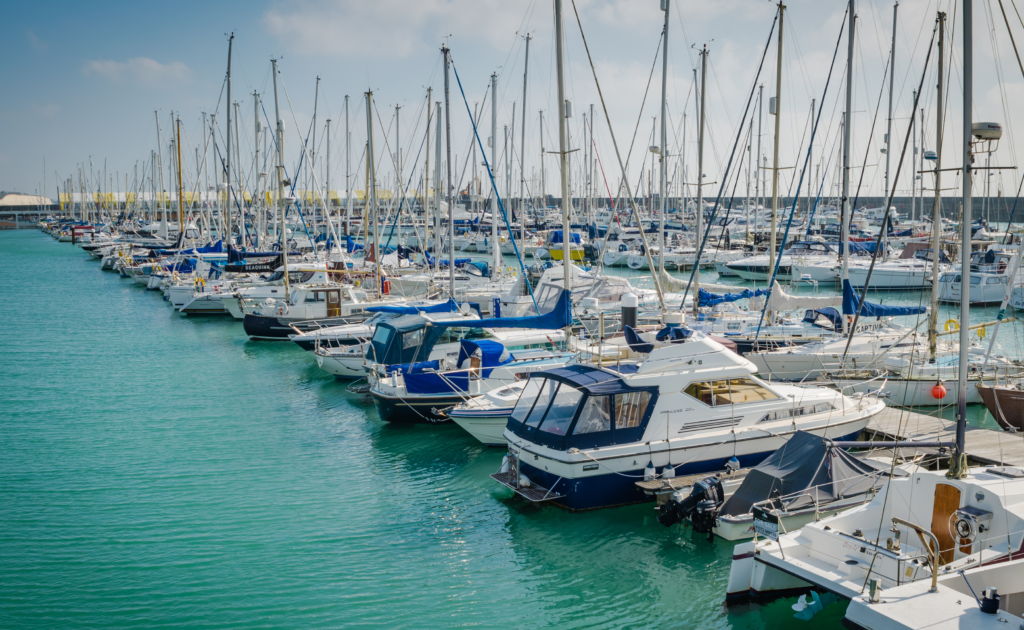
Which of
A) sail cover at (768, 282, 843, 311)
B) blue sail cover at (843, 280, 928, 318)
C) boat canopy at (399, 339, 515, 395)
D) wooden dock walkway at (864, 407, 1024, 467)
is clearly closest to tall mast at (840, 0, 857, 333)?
blue sail cover at (843, 280, 928, 318)

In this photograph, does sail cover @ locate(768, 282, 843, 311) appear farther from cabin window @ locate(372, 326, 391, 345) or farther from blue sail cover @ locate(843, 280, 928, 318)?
cabin window @ locate(372, 326, 391, 345)

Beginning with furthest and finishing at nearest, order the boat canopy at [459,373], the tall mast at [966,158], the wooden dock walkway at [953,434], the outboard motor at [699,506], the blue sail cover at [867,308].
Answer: the blue sail cover at [867,308] < the boat canopy at [459,373] < the wooden dock walkway at [953,434] < the outboard motor at [699,506] < the tall mast at [966,158]

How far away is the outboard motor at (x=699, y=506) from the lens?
12.6 metres

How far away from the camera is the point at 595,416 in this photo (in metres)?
14.0

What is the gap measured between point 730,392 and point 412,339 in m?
10.1

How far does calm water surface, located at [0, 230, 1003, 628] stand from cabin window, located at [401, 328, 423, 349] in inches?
90.5

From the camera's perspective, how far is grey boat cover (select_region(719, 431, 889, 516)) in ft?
39.2

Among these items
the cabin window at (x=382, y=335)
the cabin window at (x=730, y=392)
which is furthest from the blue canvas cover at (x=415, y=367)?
the cabin window at (x=730, y=392)

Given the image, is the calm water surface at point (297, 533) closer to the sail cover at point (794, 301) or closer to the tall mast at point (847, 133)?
the sail cover at point (794, 301)

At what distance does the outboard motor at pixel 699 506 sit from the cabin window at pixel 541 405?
9.76 ft

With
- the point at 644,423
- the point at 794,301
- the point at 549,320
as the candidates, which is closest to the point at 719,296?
the point at 794,301

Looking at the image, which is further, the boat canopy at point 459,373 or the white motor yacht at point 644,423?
the boat canopy at point 459,373

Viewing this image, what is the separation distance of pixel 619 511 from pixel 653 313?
1640 cm

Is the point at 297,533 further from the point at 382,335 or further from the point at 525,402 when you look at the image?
the point at 382,335
